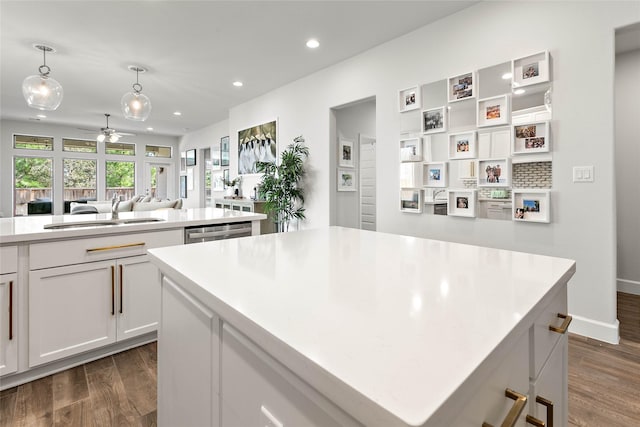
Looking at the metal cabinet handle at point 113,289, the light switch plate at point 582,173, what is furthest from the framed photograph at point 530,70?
the metal cabinet handle at point 113,289

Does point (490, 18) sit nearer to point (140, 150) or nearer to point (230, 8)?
point (230, 8)

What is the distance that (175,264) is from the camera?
0.98m

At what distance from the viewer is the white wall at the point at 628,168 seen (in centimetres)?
331

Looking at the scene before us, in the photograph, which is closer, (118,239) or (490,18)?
(118,239)

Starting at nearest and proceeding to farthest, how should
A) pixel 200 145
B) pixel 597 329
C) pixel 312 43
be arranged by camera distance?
pixel 597 329
pixel 312 43
pixel 200 145

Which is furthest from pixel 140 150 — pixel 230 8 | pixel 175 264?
pixel 175 264

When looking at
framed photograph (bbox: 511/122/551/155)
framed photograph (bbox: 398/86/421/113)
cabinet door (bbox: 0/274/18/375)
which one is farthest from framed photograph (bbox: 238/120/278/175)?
cabinet door (bbox: 0/274/18/375)

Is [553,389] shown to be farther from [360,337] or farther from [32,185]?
[32,185]

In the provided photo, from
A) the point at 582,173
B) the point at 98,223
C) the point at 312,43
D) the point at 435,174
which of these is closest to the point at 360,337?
the point at 98,223

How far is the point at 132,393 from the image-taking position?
171cm

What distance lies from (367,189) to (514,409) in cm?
487

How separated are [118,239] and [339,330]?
196 centimetres

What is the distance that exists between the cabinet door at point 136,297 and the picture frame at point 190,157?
24.4 ft

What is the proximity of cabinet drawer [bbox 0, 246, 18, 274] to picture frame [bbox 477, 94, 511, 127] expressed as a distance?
3.29 meters
